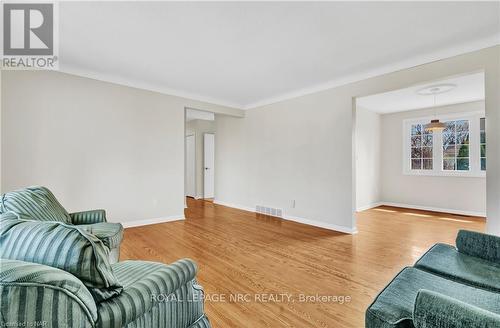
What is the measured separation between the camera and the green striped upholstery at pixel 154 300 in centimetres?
87

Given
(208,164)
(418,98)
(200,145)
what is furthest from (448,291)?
(200,145)

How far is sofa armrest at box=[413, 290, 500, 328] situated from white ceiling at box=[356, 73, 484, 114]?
11.5 ft

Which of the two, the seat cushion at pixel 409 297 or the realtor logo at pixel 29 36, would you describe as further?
the realtor logo at pixel 29 36

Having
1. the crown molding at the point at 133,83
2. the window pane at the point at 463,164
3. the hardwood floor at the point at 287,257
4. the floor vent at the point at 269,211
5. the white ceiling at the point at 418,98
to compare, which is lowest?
the hardwood floor at the point at 287,257

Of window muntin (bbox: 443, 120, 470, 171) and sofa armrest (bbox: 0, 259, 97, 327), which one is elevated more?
window muntin (bbox: 443, 120, 470, 171)

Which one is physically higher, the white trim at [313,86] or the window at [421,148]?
the white trim at [313,86]

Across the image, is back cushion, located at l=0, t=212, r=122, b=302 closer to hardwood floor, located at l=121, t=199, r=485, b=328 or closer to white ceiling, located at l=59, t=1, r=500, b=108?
hardwood floor, located at l=121, t=199, r=485, b=328

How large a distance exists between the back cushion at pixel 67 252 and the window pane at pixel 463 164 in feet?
21.7

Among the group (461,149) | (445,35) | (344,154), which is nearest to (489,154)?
(445,35)

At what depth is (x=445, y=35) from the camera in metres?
2.53

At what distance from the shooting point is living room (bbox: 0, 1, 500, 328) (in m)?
1.04

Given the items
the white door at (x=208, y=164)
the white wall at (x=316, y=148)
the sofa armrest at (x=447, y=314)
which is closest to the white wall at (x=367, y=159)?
the white wall at (x=316, y=148)

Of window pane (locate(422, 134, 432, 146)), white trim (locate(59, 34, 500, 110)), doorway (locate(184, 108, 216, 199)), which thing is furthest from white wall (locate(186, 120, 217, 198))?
window pane (locate(422, 134, 432, 146))

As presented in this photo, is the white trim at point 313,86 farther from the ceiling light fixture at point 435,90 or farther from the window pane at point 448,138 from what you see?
the window pane at point 448,138
